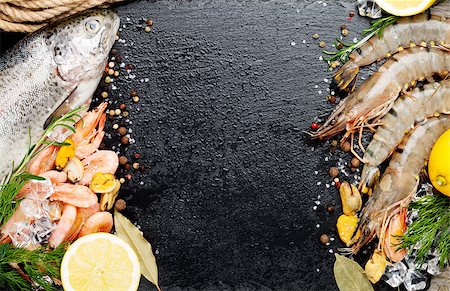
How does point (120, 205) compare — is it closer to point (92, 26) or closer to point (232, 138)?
point (232, 138)

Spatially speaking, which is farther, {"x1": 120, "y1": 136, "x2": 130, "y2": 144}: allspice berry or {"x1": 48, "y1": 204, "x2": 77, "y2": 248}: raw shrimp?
{"x1": 120, "y1": 136, "x2": 130, "y2": 144}: allspice berry

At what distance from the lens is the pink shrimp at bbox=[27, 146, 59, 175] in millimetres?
2799

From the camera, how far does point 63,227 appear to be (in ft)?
9.02

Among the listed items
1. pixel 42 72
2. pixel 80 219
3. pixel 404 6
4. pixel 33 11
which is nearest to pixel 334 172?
pixel 404 6

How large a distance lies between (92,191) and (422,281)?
57.7 inches

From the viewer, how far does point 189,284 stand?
2.91m

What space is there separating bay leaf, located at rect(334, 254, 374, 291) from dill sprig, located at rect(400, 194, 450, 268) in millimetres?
218

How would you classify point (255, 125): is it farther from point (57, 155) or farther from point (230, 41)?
point (57, 155)

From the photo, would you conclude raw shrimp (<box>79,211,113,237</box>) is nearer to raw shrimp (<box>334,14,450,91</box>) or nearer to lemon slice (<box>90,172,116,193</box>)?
lemon slice (<box>90,172,116,193</box>)

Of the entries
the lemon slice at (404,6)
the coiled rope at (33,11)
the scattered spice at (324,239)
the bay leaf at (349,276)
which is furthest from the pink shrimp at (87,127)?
the lemon slice at (404,6)

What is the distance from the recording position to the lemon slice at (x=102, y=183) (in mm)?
2820

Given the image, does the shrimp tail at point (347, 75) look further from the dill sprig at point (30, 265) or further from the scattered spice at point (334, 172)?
the dill sprig at point (30, 265)

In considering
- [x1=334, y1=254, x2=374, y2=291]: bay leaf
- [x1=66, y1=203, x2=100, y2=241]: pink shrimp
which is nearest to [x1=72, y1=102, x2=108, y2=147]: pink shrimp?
[x1=66, y1=203, x2=100, y2=241]: pink shrimp

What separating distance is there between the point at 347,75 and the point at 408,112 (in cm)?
30
